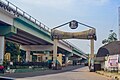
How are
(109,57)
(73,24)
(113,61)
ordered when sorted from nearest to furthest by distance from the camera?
1. (113,61)
2. (109,57)
3. (73,24)

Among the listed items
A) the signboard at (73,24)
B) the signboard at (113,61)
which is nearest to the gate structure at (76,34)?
the signboard at (73,24)

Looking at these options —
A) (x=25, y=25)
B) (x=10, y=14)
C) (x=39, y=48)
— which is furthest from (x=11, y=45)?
(x=10, y=14)

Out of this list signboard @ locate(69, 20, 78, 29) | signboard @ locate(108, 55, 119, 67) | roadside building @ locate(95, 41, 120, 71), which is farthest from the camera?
signboard @ locate(69, 20, 78, 29)

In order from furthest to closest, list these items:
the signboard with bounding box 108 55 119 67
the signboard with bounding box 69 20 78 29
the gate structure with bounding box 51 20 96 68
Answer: the signboard with bounding box 69 20 78 29
the gate structure with bounding box 51 20 96 68
the signboard with bounding box 108 55 119 67

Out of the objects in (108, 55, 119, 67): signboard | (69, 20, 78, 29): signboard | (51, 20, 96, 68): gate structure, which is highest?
(69, 20, 78, 29): signboard

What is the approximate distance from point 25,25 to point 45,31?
14717mm

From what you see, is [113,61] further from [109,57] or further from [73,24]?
[73,24]

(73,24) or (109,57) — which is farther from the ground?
(73,24)

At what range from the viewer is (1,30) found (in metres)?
43.5

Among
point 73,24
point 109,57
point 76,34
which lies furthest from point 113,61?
point 73,24

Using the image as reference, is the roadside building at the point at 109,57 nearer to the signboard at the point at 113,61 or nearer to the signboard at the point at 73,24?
the signboard at the point at 113,61

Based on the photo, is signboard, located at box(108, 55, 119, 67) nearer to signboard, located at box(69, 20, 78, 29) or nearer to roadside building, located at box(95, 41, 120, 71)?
roadside building, located at box(95, 41, 120, 71)

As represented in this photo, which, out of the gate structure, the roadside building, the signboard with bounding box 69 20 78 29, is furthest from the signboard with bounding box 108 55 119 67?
the signboard with bounding box 69 20 78 29

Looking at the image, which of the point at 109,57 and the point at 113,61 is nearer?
the point at 113,61
